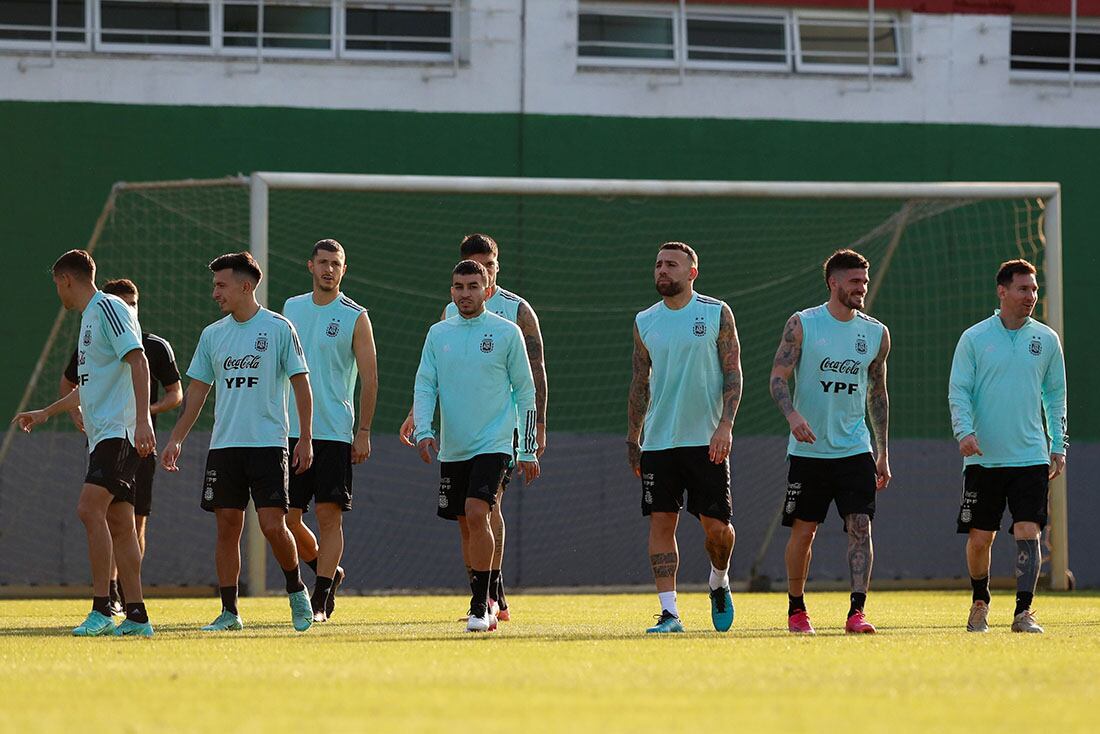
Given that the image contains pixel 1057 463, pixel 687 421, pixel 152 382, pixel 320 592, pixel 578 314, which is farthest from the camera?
pixel 578 314

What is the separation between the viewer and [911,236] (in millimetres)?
17578

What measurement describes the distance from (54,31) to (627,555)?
732 cm

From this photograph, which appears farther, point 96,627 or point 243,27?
point 243,27

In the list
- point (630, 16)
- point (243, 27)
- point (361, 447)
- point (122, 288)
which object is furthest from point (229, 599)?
point (630, 16)

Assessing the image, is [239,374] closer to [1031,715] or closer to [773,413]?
[1031,715]

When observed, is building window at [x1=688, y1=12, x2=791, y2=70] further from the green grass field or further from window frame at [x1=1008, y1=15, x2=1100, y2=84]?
the green grass field

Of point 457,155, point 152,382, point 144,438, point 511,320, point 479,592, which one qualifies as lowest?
point 479,592

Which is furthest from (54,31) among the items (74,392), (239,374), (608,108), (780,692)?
(780,692)

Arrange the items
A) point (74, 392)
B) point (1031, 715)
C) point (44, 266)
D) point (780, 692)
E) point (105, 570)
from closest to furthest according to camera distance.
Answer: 1. point (1031, 715)
2. point (780, 692)
3. point (105, 570)
4. point (74, 392)
5. point (44, 266)

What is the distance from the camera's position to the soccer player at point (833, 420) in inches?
386

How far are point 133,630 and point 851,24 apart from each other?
37.7 feet

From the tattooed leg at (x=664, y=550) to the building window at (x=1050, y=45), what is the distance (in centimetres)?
1037

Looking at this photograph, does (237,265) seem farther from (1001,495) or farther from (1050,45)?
(1050,45)

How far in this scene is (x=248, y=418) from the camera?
31.3 ft
